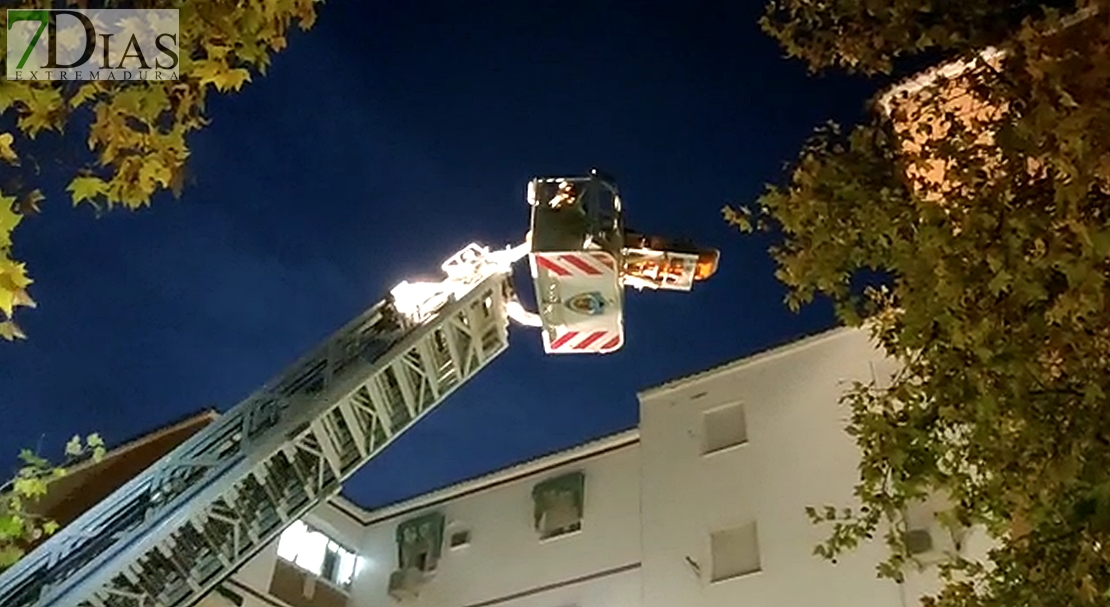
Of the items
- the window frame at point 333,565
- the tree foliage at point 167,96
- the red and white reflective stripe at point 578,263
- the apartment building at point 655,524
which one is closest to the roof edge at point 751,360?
the apartment building at point 655,524

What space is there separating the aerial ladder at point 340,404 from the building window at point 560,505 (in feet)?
34.7

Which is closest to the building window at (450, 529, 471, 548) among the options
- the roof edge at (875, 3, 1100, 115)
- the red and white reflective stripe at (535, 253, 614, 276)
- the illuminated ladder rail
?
the illuminated ladder rail

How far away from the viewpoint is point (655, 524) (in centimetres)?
2034

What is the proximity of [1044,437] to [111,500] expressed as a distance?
707 cm

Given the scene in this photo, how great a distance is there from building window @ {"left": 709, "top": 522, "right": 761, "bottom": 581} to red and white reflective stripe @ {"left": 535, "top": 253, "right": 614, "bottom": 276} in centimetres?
906

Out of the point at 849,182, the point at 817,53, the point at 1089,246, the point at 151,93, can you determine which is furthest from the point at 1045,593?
the point at 151,93

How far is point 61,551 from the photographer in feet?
30.1

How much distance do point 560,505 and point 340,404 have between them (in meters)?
12.7

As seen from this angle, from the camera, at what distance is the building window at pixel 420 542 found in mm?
23516

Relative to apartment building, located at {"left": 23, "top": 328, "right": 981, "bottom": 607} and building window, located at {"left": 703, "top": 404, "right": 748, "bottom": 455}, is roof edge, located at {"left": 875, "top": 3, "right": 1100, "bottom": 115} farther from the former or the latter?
building window, located at {"left": 703, "top": 404, "right": 748, "bottom": 455}

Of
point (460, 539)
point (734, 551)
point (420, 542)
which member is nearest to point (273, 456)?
point (734, 551)

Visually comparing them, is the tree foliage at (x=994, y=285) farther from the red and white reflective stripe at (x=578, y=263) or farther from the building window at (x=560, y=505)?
the building window at (x=560, y=505)

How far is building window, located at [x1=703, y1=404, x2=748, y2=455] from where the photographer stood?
67.5 feet

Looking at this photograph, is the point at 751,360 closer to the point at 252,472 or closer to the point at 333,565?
the point at 333,565
